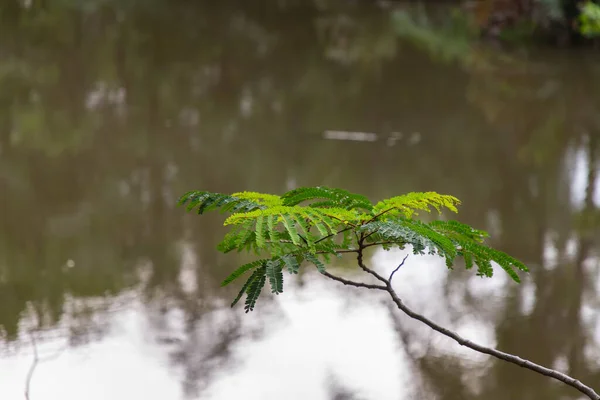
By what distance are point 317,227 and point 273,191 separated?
3504 mm

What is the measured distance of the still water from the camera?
3.27 metres

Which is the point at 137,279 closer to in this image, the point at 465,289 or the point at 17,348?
the point at 17,348

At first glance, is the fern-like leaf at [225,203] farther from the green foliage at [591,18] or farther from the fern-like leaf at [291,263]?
the green foliage at [591,18]

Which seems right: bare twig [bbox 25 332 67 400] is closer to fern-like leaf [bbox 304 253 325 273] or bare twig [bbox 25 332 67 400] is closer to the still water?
the still water

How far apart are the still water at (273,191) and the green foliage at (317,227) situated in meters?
1.22

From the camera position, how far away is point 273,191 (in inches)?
211

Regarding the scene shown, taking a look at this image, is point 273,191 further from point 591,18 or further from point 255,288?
point 591,18

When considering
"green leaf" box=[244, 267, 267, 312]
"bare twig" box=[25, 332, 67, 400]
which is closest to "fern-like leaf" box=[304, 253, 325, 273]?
"green leaf" box=[244, 267, 267, 312]

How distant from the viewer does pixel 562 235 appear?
16.0ft

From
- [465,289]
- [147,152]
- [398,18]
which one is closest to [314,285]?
[465,289]

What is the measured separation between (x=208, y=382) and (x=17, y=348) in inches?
36.3

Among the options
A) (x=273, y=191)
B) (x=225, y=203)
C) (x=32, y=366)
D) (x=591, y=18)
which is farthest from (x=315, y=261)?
(x=591, y=18)

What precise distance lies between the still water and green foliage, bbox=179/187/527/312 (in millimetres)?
1225

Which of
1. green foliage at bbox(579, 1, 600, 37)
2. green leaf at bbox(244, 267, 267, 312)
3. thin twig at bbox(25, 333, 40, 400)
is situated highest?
green foliage at bbox(579, 1, 600, 37)
